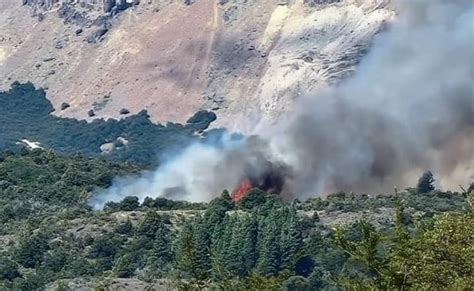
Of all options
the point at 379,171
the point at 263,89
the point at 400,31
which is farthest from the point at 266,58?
the point at 379,171

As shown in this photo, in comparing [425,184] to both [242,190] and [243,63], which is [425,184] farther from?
[243,63]

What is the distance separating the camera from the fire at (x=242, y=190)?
9975 centimetres

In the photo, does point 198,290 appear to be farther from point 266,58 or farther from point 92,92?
point 92,92

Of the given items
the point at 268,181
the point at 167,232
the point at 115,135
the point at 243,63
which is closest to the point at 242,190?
the point at 268,181

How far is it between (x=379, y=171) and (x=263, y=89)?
255 feet

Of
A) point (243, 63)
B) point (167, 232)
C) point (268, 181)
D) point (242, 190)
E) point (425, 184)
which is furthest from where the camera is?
point (243, 63)

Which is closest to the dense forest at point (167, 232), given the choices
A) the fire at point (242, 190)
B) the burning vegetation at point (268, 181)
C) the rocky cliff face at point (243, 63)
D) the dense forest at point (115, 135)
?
the fire at point (242, 190)

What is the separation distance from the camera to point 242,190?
10156 cm

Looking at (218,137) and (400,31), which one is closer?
(400,31)

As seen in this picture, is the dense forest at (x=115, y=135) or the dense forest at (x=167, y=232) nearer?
the dense forest at (x=167, y=232)

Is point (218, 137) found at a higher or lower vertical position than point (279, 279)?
lower

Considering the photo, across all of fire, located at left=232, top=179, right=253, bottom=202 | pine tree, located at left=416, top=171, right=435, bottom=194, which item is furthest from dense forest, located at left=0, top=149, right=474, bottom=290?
fire, located at left=232, top=179, right=253, bottom=202

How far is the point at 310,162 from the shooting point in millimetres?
100938

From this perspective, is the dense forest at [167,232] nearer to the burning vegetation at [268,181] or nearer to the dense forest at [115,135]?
the burning vegetation at [268,181]
